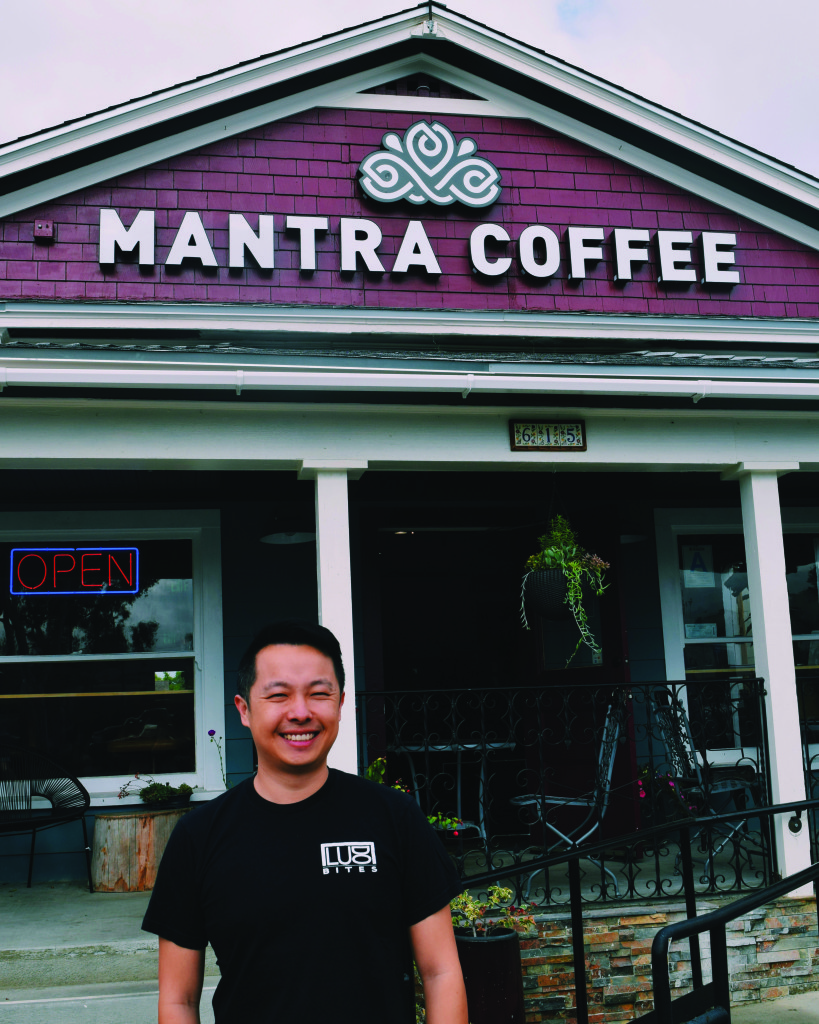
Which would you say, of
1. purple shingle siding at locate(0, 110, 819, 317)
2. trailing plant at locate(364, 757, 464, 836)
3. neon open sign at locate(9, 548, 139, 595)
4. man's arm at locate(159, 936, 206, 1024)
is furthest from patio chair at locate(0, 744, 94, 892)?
man's arm at locate(159, 936, 206, 1024)

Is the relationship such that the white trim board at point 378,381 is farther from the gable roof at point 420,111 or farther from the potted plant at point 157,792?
the potted plant at point 157,792

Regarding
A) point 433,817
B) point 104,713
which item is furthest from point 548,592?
point 104,713

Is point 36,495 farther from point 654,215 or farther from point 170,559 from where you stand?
point 654,215

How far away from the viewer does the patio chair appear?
19.0 ft

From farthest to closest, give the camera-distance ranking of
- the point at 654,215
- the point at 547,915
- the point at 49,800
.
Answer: the point at 654,215 < the point at 49,800 < the point at 547,915

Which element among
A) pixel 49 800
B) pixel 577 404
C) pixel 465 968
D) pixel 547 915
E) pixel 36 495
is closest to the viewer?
pixel 465 968

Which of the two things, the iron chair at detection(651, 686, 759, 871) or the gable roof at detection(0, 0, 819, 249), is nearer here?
the iron chair at detection(651, 686, 759, 871)

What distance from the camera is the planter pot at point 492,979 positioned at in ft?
12.7

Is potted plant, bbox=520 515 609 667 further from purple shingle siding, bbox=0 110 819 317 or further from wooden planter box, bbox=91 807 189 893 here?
wooden planter box, bbox=91 807 189 893

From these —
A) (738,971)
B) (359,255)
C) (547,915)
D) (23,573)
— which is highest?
(359,255)

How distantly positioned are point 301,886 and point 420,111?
6386 mm

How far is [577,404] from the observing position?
5.04 meters

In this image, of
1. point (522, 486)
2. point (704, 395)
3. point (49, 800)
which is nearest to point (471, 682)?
point (522, 486)

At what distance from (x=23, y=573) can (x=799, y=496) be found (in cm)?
556
